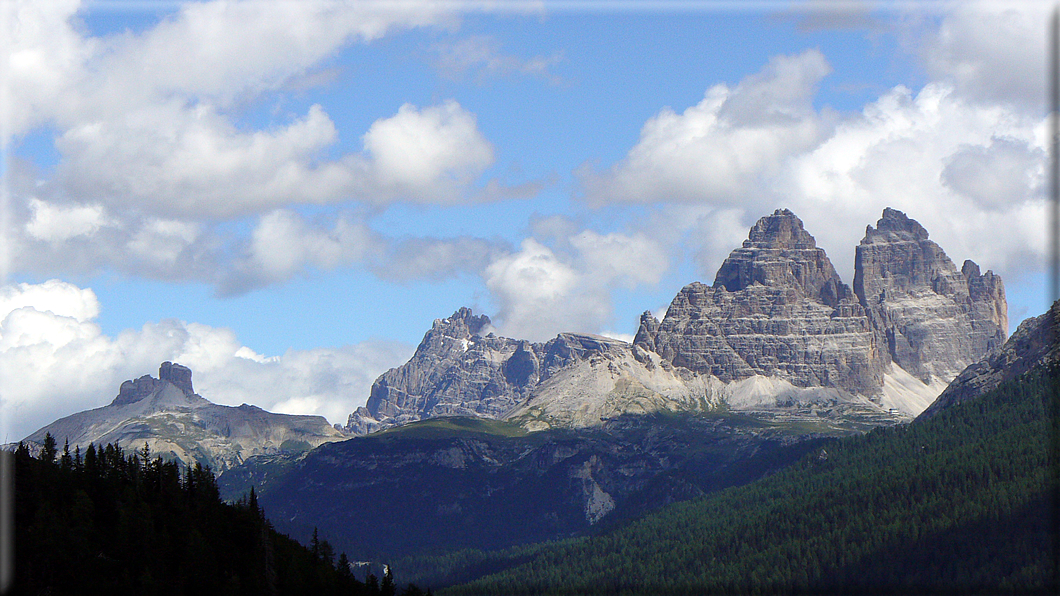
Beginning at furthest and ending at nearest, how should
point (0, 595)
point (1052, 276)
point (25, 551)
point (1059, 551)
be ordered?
1. point (25, 551)
2. point (1059, 551)
3. point (1052, 276)
4. point (0, 595)

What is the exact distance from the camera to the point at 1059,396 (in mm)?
52062

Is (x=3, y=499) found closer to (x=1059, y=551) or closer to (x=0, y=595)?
(x=0, y=595)

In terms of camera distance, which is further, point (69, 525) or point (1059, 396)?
point (69, 525)

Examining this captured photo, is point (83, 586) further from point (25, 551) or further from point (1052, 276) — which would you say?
point (1052, 276)

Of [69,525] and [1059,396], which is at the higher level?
[69,525]

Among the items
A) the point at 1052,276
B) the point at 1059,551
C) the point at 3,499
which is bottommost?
the point at 1059,551

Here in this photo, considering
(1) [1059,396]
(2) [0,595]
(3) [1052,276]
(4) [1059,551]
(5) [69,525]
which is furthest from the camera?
(5) [69,525]

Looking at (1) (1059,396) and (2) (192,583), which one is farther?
(2) (192,583)

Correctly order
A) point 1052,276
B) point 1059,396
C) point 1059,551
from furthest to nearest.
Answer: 1. point 1059,396
2. point 1059,551
3. point 1052,276

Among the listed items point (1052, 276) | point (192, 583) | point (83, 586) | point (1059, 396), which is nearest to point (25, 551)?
point (83, 586)

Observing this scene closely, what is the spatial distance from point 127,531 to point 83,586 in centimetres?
1333

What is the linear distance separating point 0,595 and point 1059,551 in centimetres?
3950

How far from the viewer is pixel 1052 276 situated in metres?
32.9

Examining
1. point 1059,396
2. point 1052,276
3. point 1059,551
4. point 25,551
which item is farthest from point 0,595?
point 25,551
